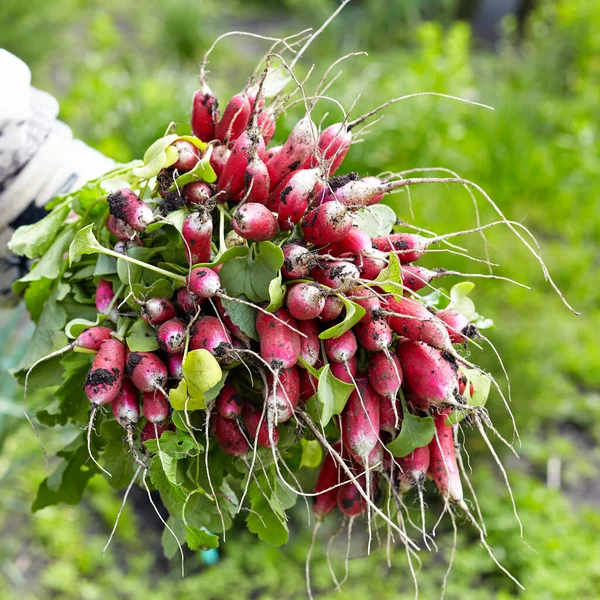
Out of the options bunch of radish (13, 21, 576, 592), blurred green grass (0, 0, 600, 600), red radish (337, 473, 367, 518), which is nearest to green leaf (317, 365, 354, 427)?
bunch of radish (13, 21, 576, 592)

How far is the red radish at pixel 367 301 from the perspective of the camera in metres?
0.79

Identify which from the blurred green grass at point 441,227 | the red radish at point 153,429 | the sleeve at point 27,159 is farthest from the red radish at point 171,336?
the blurred green grass at point 441,227

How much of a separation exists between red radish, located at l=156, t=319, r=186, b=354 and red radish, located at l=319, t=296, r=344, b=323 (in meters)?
0.18

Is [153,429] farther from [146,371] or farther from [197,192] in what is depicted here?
[197,192]

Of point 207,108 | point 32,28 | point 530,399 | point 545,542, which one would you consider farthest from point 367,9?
point 207,108

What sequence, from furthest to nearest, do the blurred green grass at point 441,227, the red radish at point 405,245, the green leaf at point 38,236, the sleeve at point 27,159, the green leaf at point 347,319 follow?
the blurred green grass at point 441,227, the sleeve at point 27,159, the green leaf at point 38,236, the red radish at point 405,245, the green leaf at point 347,319

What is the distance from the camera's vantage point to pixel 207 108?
35.9 inches

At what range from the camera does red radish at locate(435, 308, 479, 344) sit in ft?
2.79

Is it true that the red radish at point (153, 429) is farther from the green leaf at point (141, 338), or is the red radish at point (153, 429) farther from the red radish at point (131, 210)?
the red radish at point (131, 210)

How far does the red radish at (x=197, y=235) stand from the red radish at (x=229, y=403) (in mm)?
179

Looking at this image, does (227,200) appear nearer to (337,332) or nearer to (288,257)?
(288,257)

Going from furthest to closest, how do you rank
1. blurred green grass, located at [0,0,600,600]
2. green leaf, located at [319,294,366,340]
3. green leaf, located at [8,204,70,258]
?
blurred green grass, located at [0,0,600,600]
green leaf, located at [8,204,70,258]
green leaf, located at [319,294,366,340]

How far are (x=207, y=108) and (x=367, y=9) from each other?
20.8ft

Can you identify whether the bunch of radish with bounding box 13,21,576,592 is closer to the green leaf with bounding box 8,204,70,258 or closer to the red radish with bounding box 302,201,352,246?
the red radish with bounding box 302,201,352,246
